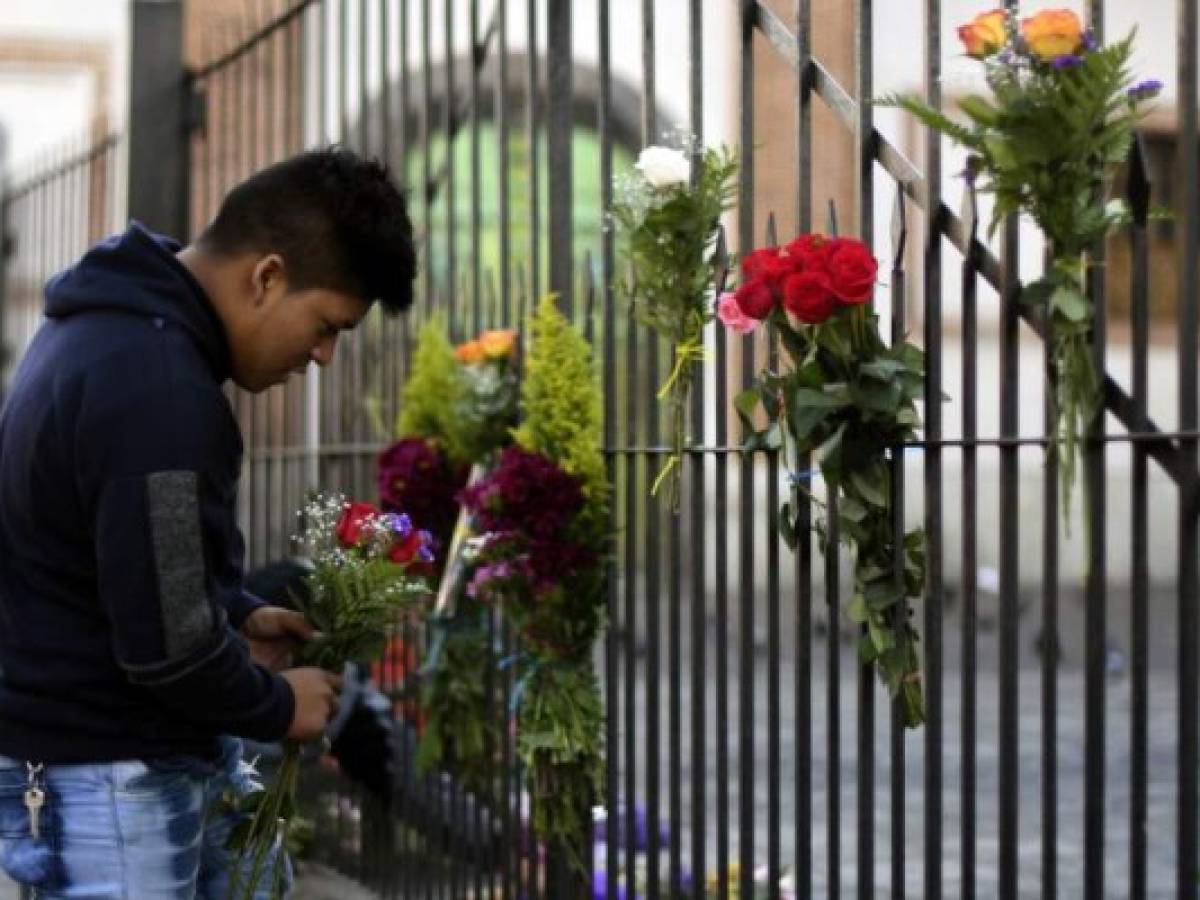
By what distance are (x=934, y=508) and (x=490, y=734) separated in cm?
230

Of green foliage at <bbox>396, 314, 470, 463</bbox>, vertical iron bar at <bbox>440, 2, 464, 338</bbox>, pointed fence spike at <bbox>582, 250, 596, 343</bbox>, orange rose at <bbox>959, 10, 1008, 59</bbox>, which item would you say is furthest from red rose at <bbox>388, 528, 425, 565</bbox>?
vertical iron bar at <bbox>440, 2, 464, 338</bbox>

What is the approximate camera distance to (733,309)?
3678 mm

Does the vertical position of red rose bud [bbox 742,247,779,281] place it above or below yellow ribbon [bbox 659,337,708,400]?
above

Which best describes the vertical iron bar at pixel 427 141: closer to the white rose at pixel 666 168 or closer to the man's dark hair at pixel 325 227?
the white rose at pixel 666 168

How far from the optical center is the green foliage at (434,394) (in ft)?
18.5

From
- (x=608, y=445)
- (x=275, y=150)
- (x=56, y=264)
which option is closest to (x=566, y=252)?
(x=608, y=445)

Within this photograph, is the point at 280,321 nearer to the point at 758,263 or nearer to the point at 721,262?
the point at 758,263

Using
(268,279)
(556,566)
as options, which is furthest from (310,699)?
(556,566)

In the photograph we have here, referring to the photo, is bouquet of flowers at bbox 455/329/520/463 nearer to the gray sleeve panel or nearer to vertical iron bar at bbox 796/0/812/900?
vertical iron bar at bbox 796/0/812/900

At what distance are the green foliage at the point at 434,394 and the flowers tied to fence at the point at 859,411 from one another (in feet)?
6.91

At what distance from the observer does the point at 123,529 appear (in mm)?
3039

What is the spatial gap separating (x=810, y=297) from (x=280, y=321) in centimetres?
88

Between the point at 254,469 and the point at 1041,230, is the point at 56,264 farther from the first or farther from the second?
the point at 1041,230

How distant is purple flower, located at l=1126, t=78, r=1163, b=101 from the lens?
3.06 m
